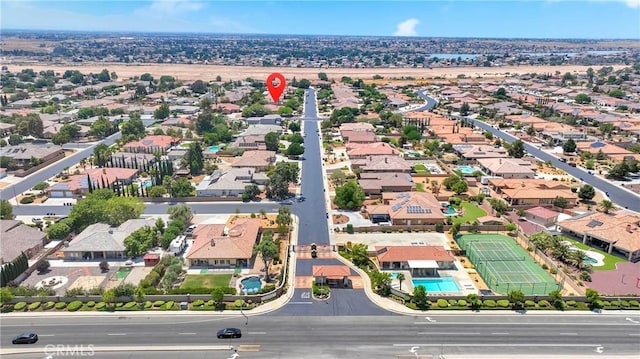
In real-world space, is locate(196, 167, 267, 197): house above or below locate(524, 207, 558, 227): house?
above

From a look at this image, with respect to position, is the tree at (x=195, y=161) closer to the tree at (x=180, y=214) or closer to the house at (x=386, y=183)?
the tree at (x=180, y=214)

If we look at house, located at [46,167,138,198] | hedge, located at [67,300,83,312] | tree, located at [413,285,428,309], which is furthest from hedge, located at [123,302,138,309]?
house, located at [46,167,138,198]

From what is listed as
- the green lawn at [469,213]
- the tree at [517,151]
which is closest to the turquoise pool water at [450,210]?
the green lawn at [469,213]

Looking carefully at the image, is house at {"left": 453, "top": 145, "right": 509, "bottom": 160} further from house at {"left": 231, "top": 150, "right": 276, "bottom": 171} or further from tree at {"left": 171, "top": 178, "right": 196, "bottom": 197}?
tree at {"left": 171, "top": 178, "right": 196, "bottom": 197}

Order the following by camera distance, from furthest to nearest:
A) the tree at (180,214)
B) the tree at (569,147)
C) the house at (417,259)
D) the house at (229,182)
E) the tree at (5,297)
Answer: the tree at (569,147), the house at (229,182), the tree at (180,214), the house at (417,259), the tree at (5,297)

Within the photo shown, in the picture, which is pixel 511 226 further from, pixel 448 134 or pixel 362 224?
pixel 448 134

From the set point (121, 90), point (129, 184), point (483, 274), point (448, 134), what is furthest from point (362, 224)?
point (121, 90)

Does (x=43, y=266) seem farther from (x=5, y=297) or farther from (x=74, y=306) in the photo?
(x=74, y=306)
